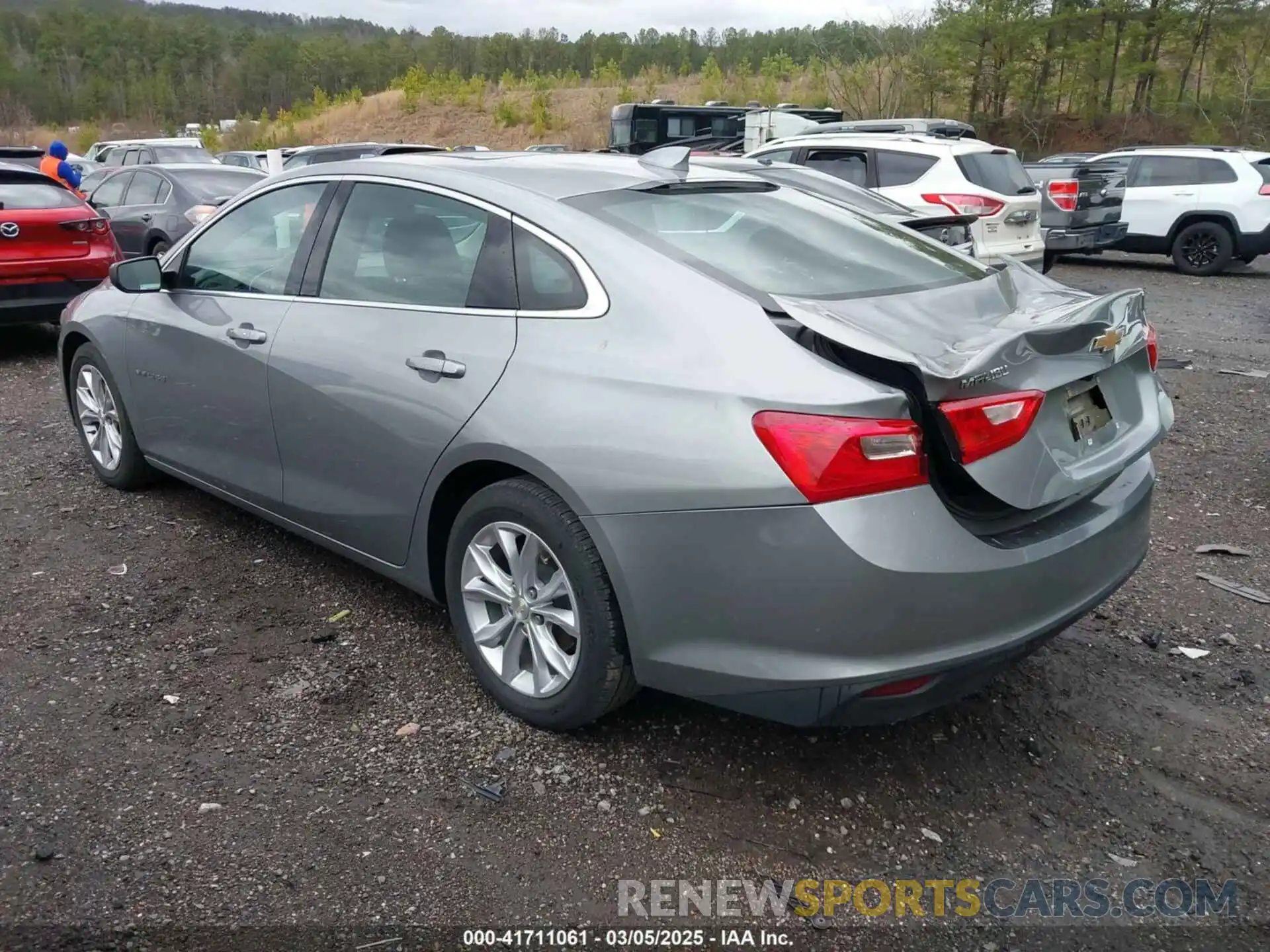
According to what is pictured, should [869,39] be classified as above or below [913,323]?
above

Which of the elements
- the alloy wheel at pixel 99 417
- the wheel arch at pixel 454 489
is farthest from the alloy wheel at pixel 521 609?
the alloy wheel at pixel 99 417

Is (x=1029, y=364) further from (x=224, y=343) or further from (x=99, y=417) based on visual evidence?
(x=99, y=417)

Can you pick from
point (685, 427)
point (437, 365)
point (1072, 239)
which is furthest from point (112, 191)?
point (685, 427)

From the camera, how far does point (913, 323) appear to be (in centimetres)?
271

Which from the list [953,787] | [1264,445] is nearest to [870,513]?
[953,787]

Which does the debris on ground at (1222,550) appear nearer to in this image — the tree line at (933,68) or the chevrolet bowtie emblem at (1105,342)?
the chevrolet bowtie emblem at (1105,342)

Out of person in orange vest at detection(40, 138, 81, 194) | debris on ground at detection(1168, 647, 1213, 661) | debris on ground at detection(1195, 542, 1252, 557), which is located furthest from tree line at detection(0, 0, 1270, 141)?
debris on ground at detection(1168, 647, 1213, 661)

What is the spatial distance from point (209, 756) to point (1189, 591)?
12.1ft

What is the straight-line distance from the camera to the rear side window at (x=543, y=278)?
288cm

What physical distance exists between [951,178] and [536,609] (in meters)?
8.77

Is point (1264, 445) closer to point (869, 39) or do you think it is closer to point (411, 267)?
point (411, 267)

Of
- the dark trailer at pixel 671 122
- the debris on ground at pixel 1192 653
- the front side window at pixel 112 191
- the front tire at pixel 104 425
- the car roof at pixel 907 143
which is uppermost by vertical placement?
the dark trailer at pixel 671 122

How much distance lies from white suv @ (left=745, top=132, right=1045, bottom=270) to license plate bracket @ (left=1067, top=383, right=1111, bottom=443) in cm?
762

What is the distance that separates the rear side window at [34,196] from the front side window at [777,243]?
270 inches
